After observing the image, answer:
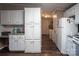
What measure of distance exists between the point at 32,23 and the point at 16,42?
2.55 ft

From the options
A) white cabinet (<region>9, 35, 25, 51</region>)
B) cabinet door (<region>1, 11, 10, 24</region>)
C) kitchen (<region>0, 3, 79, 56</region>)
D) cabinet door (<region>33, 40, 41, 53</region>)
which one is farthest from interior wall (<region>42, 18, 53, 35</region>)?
cabinet door (<region>1, 11, 10, 24</region>)

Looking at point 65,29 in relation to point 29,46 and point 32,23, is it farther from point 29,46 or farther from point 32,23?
point 29,46

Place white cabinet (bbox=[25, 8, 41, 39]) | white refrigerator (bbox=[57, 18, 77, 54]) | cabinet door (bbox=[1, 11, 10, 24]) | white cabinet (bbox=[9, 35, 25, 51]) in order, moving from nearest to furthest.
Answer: white refrigerator (bbox=[57, 18, 77, 54])
white cabinet (bbox=[25, 8, 41, 39])
white cabinet (bbox=[9, 35, 25, 51])
cabinet door (bbox=[1, 11, 10, 24])

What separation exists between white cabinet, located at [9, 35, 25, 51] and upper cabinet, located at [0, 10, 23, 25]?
54 cm

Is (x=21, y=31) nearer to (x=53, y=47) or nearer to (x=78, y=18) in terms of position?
(x=53, y=47)

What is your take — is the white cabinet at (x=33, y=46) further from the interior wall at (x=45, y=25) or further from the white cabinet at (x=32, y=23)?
the interior wall at (x=45, y=25)

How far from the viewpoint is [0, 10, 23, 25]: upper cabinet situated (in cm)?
444

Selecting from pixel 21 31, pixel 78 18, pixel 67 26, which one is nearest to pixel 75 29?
pixel 67 26

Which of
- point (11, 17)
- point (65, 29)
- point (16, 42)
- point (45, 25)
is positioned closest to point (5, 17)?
point (11, 17)

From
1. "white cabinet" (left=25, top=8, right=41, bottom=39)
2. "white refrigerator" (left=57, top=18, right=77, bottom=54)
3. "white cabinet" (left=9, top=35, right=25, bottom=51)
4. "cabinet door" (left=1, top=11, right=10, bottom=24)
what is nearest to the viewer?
"white refrigerator" (left=57, top=18, right=77, bottom=54)

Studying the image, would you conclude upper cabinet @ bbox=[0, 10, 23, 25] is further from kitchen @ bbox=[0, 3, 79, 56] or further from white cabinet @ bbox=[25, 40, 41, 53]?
white cabinet @ bbox=[25, 40, 41, 53]

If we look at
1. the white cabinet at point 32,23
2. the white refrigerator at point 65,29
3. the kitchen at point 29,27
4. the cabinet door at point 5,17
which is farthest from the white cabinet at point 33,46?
the cabinet door at point 5,17

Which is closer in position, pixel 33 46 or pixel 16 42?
pixel 33 46

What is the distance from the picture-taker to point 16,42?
4.30 m
